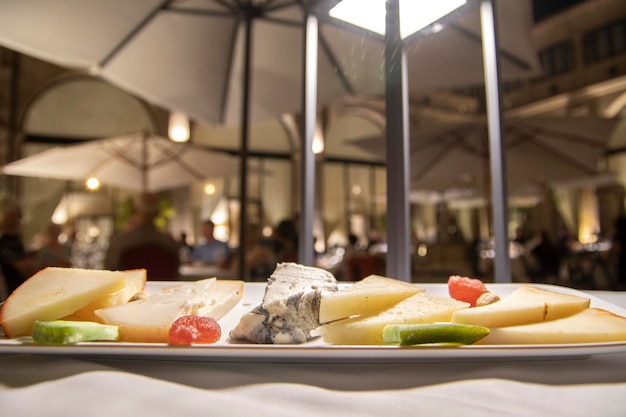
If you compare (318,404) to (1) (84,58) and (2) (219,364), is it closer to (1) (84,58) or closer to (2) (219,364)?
(2) (219,364)

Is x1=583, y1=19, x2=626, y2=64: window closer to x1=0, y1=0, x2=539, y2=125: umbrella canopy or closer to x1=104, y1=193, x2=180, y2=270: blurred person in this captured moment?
x1=0, y1=0, x2=539, y2=125: umbrella canopy

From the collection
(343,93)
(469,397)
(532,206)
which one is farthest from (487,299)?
(532,206)

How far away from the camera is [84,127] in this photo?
26.2 ft

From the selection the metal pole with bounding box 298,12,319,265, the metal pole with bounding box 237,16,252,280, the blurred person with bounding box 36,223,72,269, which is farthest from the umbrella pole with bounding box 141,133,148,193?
the metal pole with bounding box 298,12,319,265

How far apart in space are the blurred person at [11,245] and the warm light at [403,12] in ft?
5.51

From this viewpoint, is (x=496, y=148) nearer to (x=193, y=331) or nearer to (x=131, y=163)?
(x=193, y=331)

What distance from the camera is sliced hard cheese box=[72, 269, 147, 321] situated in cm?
66

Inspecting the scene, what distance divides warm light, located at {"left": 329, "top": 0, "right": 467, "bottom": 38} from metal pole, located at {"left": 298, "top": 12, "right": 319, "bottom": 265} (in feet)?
0.93

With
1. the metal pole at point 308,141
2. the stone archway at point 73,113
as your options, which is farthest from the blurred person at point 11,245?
the stone archway at point 73,113

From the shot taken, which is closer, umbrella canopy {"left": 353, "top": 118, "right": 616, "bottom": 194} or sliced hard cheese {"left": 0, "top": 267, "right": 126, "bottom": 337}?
sliced hard cheese {"left": 0, "top": 267, "right": 126, "bottom": 337}

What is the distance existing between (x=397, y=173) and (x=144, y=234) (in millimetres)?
2084

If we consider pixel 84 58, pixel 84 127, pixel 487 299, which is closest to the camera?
pixel 487 299

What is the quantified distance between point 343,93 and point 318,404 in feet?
8.66

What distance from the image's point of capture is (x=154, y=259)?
262cm
